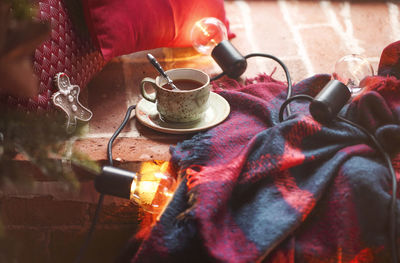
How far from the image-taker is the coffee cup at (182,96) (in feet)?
2.92

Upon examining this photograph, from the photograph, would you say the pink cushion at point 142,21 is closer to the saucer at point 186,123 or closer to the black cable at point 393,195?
the saucer at point 186,123

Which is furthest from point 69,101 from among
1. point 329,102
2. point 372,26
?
point 372,26

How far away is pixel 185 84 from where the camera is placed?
966 millimetres

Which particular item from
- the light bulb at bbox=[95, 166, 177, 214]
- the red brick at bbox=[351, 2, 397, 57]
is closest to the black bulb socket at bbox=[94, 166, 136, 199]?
the light bulb at bbox=[95, 166, 177, 214]

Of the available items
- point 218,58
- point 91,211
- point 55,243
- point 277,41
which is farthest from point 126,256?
point 277,41

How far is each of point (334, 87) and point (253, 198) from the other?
0.30m

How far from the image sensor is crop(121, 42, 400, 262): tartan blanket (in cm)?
71

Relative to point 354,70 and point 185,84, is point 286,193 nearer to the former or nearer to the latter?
point 185,84

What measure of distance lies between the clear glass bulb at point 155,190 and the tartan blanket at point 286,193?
1.6 inches

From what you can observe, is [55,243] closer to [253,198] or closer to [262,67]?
[253,198]

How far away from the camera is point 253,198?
79 centimetres

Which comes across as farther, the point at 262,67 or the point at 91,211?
the point at 262,67

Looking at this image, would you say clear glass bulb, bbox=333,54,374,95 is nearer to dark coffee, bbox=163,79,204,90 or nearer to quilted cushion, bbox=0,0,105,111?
dark coffee, bbox=163,79,204,90

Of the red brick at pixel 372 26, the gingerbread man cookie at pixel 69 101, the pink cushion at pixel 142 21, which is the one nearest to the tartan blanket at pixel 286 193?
the gingerbread man cookie at pixel 69 101
